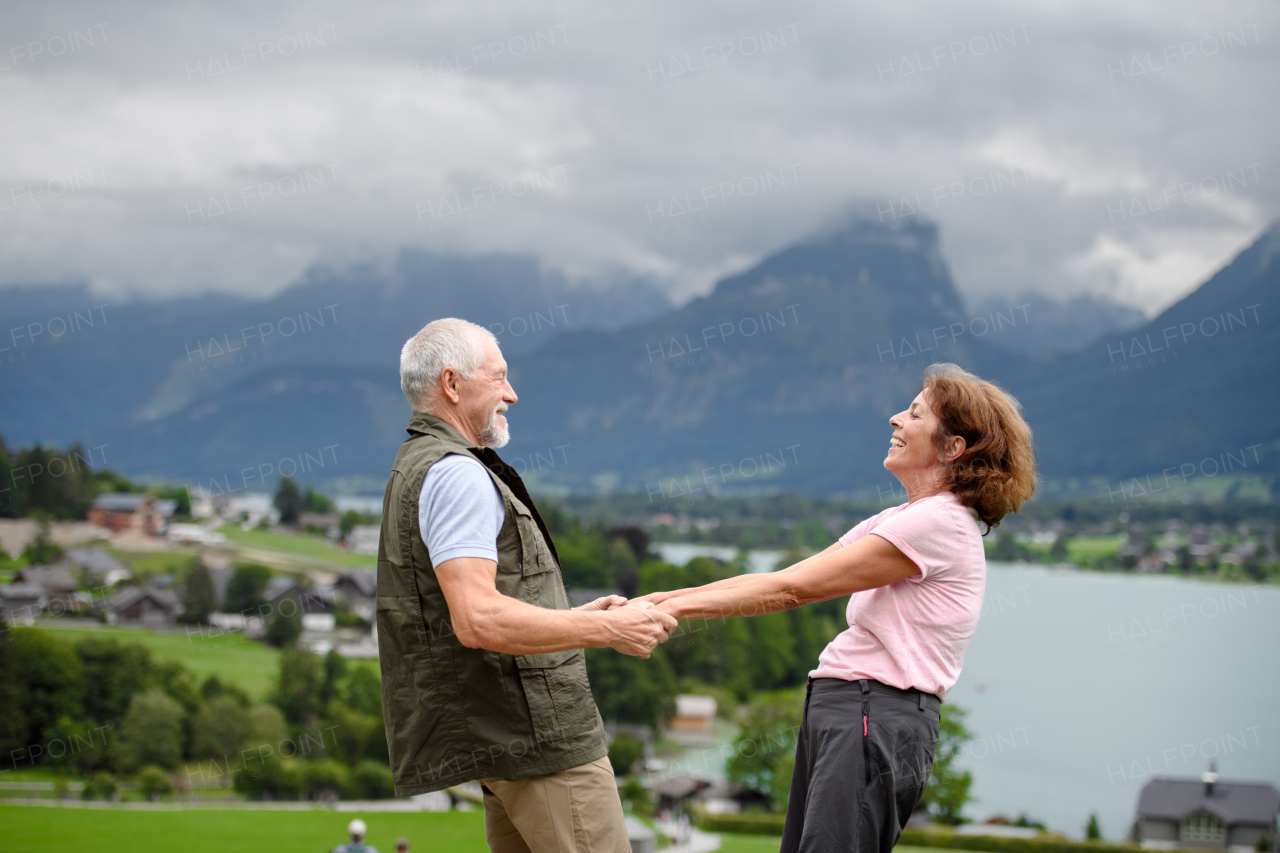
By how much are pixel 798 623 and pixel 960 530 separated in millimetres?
52339

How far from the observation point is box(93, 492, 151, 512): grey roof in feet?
216

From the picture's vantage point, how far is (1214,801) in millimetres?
33625

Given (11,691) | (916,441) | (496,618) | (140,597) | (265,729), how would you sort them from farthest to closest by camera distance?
(140,597), (265,729), (11,691), (916,441), (496,618)

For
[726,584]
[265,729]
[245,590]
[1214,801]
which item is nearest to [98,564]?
[245,590]

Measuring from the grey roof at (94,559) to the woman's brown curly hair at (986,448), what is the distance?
6124 cm

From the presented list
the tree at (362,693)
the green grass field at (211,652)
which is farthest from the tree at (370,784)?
the green grass field at (211,652)

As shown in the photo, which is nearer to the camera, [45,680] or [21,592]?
[45,680]

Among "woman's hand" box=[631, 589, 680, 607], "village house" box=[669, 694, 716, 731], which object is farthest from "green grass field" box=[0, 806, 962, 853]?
"woman's hand" box=[631, 589, 680, 607]

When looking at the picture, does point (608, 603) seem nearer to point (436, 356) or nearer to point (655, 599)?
point (655, 599)

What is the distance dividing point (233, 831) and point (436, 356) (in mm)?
28752

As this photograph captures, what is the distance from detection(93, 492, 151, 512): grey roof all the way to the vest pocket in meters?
71.9

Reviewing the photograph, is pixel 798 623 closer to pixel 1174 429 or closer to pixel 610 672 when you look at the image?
pixel 610 672

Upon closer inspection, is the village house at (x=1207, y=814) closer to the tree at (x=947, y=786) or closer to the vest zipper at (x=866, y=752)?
the tree at (x=947, y=786)

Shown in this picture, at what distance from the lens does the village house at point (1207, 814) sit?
106 feet
